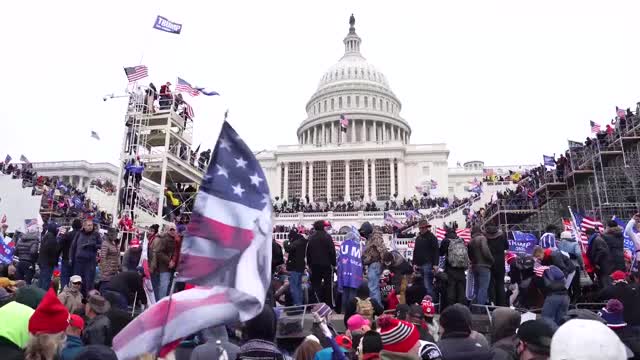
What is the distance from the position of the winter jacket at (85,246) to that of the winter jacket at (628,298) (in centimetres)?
879

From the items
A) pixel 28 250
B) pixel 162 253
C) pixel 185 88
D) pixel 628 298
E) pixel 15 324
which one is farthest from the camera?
pixel 185 88

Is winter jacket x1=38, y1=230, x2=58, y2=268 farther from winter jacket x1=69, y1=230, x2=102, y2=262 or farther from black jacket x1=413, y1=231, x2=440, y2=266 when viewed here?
black jacket x1=413, y1=231, x2=440, y2=266

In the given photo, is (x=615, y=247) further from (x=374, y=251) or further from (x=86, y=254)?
(x=86, y=254)

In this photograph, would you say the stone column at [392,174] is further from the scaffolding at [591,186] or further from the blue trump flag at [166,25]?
the blue trump flag at [166,25]

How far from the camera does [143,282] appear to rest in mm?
7914

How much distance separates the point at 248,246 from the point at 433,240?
268 inches

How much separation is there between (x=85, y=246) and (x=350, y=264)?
5076 mm

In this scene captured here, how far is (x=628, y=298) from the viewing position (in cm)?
670

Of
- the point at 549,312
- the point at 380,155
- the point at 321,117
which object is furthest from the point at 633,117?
the point at 321,117

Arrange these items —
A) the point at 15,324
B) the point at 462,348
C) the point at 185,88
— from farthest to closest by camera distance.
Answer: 1. the point at 185,88
2. the point at 462,348
3. the point at 15,324

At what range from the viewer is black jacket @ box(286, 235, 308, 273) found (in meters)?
9.99

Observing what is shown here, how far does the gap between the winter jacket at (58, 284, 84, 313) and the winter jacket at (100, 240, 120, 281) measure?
3093 mm

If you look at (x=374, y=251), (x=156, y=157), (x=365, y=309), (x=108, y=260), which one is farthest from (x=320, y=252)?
(x=156, y=157)

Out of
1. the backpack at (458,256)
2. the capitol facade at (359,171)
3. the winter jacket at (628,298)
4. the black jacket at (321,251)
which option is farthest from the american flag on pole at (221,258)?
the capitol facade at (359,171)
